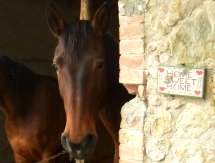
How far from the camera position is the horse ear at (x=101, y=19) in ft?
10.2

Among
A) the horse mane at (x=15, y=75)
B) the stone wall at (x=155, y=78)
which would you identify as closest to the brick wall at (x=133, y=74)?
the stone wall at (x=155, y=78)

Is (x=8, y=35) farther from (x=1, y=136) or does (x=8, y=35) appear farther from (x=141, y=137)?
(x=141, y=137)

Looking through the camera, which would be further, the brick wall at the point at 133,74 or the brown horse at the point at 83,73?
the brown horse at the point at 83,73

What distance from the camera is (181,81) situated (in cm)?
215

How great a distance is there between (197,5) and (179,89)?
1.62ft

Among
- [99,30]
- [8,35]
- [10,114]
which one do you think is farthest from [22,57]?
[99,30]

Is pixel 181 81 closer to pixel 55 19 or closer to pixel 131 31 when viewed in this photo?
pixel 131 31

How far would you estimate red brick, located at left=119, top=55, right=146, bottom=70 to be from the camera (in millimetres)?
2340

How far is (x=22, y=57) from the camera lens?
5762 millimetres

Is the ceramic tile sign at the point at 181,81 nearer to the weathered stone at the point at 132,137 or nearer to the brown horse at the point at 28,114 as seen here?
the weathered stone at the point at 132,137

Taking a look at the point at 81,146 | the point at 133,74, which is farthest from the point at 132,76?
the point at 81,146

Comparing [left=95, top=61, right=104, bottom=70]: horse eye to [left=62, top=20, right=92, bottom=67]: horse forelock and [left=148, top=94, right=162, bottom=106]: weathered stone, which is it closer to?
[left=62, top=20, right=92, bottom=67]: horse forelock

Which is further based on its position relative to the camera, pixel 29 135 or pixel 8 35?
pixel 8 35

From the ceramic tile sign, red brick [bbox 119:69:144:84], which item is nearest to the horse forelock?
red brick [bbox 119:69:144:84]
